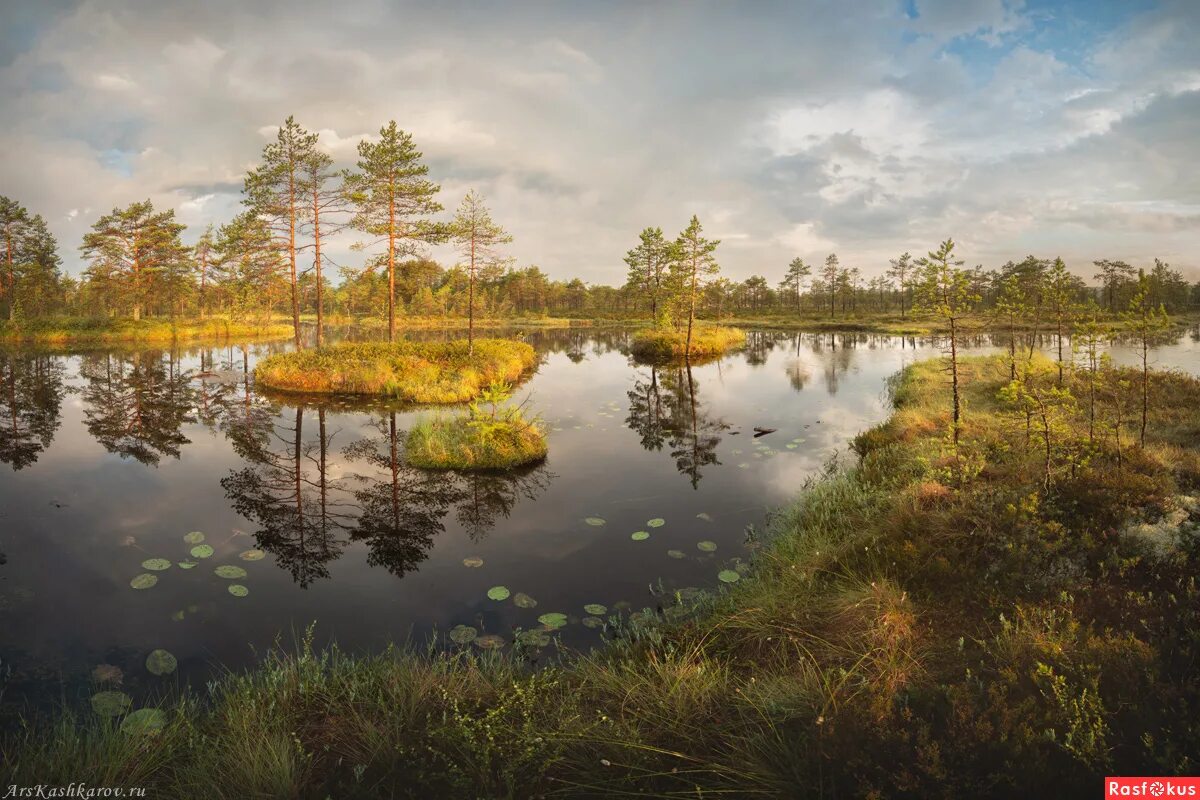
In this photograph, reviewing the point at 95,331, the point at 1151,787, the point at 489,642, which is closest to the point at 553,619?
the point at 489,642

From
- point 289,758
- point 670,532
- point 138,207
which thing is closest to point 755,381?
point 670,532

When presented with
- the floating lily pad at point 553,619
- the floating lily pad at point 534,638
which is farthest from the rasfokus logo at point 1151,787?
the floating lily pad at point 553,619

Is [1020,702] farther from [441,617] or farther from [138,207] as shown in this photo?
[138,207]

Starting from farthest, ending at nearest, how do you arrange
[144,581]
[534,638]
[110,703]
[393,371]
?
1. [393,371]
2. [144,581]
3. [534,638]
4. [110,703]

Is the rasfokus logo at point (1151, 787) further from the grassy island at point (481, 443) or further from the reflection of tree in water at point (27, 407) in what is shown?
the reflection of tree in water at point (27, 407)

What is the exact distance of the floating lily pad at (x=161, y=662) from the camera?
6.21m

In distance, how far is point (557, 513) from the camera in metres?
11.4

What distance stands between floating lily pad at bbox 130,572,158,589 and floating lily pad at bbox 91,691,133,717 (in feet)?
9.52

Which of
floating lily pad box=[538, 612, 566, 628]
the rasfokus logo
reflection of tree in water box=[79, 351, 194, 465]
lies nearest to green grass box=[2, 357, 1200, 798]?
the rasfokus logo

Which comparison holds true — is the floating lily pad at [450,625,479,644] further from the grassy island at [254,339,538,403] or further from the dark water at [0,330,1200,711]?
the grassy island at [254,339,538,403]

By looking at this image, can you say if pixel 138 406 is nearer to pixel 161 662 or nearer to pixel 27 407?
pixel 27 407

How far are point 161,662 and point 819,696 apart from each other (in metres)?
7.54

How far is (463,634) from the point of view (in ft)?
22.9

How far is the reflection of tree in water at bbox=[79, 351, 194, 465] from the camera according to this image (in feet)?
54.5
